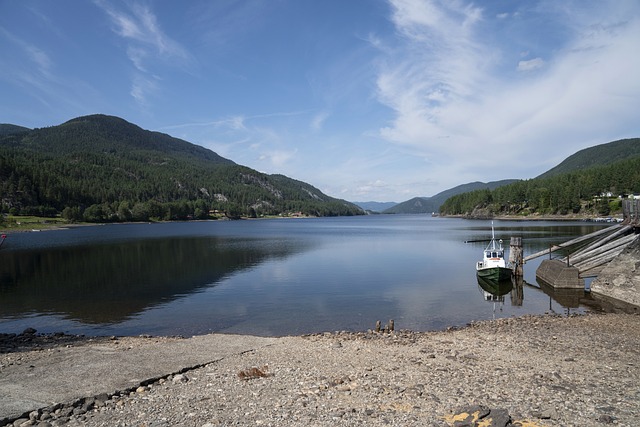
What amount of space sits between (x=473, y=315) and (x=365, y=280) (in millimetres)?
14729

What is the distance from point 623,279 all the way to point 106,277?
1862 inches

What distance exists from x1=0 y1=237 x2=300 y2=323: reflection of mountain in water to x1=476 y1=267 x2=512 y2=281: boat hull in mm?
25485

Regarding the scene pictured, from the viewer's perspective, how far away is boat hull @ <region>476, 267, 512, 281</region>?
34375 mm

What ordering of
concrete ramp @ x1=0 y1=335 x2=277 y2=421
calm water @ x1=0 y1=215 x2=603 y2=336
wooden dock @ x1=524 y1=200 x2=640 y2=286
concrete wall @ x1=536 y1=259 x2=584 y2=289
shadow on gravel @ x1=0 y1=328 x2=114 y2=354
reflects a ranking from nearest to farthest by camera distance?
concrete ramp @ x1=0 y1=335 x2=277 y2=421
shadow on gravel @ x1=0 y1=328 x2=114 y2=354
calm water @ x1=0 y1=215 x2=603 y2=336
concrete wall @ x1=536 y1=259 x2=584 y2=289
wooden dock @ x1=524 y1=200 x2=640 y2=286

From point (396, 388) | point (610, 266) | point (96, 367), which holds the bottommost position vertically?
point (396, 388)

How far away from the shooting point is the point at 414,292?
33.2 metres

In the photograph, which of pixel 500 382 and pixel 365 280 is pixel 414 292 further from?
pixel 500 382

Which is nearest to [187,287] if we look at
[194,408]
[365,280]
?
[365,280]

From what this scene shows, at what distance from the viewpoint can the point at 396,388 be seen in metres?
12.0

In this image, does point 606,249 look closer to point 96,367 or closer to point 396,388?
point 396,388

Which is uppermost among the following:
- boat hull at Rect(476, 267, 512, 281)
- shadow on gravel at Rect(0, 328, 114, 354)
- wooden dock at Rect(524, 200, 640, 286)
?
wooden dock at Rect(524, 200, 640, 286)

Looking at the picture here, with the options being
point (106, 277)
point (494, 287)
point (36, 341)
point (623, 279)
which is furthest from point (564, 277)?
point (106, 277)

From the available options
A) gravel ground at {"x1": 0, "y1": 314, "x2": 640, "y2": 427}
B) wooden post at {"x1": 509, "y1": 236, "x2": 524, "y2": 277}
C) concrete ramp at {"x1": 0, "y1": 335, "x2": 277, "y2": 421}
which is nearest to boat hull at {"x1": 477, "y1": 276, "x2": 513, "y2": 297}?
wooden post at {"x1": 509, "y1": 236, "x2": 524, "y2": 277}

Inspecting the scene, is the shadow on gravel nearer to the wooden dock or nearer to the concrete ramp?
the concrete ramp
